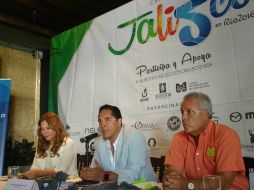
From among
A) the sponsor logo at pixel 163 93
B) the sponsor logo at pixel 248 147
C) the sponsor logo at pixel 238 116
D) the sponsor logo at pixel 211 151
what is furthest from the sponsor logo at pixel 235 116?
the sponsor logo at pixel 163 93

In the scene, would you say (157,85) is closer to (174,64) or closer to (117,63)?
(174,64)

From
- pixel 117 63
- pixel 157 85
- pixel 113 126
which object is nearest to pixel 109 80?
pixel 117 63

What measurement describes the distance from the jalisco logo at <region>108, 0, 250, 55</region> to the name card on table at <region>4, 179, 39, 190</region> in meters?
1.78

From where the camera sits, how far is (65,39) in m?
4.08

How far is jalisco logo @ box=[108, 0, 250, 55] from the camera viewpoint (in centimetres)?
256

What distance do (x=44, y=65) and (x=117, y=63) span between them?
1.72 m

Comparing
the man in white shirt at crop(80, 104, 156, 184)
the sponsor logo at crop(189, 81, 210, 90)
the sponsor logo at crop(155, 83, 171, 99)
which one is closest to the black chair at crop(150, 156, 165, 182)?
the man in white shirt at crop(80, 104, 156, 184)

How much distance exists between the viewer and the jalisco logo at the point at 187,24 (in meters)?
2.56

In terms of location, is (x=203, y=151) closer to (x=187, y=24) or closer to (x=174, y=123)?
(x=174, y=123)

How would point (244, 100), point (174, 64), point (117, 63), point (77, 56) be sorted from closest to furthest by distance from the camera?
point (244, 100), point (174, 64), point (117, 63), point (77, 56)

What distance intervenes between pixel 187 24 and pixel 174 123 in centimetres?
91

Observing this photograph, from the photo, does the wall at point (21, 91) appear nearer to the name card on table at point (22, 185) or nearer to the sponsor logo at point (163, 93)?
the sponsor logo at point (163, 93)

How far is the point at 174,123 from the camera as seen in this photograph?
2.78 meters

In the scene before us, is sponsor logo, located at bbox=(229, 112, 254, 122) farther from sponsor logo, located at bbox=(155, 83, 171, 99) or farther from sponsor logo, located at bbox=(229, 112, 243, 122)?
sponsor logo, located at bbox=(155, 83, 171, 99)
